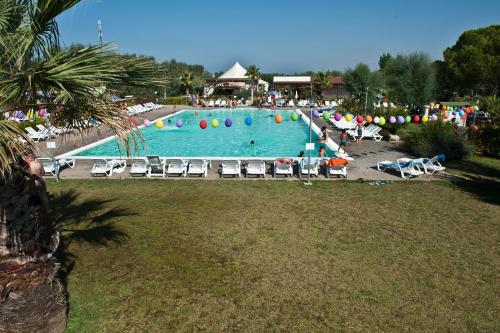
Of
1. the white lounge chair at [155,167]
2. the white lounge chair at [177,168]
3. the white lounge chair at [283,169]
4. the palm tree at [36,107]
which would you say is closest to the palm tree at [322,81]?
the white lounge chair at [283,169]

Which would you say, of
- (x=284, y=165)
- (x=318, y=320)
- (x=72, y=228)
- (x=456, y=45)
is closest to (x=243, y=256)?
(x=318, y=320)

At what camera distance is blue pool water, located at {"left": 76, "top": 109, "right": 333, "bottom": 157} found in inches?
766

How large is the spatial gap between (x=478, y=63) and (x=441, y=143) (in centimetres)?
4024

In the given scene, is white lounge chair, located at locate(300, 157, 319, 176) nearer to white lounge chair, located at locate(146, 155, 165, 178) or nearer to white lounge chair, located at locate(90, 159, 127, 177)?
white lounge chair, located at locate(146, 155, 165, 178)

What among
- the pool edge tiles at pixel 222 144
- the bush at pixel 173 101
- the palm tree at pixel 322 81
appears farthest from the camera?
the palm tree at pixel 322 81

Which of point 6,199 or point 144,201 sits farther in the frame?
point 144,201

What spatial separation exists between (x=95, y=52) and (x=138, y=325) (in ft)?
11.6

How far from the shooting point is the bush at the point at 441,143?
52.2 feet

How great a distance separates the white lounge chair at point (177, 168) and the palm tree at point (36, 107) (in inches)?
321

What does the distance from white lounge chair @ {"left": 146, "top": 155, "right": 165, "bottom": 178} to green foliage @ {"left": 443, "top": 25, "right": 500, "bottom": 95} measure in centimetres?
4708

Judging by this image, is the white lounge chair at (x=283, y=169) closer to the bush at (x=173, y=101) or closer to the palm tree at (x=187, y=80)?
the bush at (x=173, y=101)

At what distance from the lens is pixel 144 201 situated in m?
10.4

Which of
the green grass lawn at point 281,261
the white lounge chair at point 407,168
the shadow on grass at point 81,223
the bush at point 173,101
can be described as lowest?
the green grass lawn at point 281,261

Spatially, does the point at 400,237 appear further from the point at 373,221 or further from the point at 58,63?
the point at 58,63
